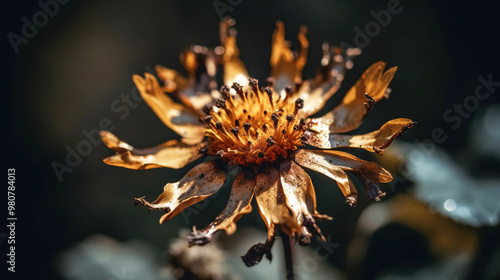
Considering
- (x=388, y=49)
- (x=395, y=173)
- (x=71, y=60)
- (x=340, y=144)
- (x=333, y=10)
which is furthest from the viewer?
(x=71, y=60)

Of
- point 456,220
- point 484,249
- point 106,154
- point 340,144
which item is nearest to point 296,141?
point 340,144

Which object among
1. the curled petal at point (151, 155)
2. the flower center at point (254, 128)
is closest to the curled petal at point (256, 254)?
the flower center at point (254, 128)

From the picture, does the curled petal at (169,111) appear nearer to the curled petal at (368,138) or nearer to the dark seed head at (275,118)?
the dark seed head at (275,118)

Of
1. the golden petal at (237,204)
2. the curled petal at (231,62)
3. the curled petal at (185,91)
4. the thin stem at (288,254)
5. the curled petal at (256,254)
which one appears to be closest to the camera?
the curled petal at (256,254)

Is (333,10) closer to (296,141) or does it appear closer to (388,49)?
(388,49)

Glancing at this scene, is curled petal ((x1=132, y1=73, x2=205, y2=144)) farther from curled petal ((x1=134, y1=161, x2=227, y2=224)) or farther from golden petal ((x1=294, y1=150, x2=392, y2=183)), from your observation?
golden petal ((x1=294, y1=150, x2=392, y2=183))
